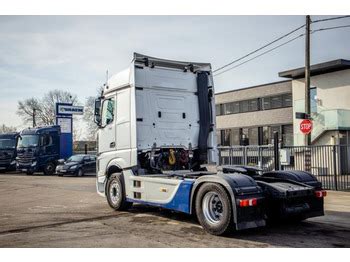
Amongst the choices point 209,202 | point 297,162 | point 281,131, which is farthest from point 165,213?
point 281,131

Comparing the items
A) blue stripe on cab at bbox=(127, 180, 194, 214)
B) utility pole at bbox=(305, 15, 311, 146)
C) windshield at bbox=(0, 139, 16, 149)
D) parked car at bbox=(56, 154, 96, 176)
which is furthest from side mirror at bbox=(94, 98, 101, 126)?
windshield at bbox=(0, 139, 16, 149)

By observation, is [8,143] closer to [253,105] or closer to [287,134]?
[253,105]

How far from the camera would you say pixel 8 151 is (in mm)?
27094

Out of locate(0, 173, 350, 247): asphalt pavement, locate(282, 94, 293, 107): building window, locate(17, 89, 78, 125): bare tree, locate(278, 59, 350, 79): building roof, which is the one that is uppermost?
locate(278, 59, 350, 79): building roof

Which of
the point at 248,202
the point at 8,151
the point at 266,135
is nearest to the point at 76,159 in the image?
the point at 8,151

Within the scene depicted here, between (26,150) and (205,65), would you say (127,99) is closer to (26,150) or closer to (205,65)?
(205,65)

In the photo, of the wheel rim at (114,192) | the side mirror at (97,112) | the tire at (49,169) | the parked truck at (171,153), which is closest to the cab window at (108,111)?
the parked truck at (171,153)

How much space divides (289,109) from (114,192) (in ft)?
78.6

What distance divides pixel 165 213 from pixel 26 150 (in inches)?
688

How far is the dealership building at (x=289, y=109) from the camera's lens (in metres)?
23.3

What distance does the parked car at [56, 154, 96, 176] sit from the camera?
22.8m

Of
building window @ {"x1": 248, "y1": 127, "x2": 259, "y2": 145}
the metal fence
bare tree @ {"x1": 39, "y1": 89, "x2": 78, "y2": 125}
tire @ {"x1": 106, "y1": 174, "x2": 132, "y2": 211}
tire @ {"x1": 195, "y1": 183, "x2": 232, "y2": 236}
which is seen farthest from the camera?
building window @ {"x1": 248, "y1": 127, "x2": 259, "y2": 145}

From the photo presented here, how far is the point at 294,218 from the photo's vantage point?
25.2 feet

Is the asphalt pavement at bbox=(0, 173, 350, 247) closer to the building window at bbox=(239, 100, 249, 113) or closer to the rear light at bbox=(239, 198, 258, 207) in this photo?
the rear light at bbox=(239, 198, 258, 207)
